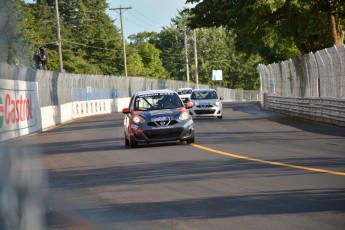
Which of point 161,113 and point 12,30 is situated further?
point 161,113

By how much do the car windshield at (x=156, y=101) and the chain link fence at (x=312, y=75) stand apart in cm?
746

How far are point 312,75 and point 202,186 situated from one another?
22.5m

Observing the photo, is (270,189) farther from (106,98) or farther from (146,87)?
(146,87)

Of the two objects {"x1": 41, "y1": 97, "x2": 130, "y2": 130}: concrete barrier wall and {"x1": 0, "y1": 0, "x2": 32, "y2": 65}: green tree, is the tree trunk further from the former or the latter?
{"x1": 0, "y1": 0, "x2": 32, "y2": 65}: green tree

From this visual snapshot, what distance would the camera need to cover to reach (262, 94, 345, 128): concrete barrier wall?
2593 cm

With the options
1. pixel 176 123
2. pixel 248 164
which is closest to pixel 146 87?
pixel 176 123

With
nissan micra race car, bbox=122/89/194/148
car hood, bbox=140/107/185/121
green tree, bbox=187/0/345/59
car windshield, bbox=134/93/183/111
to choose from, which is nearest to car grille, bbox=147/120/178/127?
nissan micra race car, bbox=122/89/194/148

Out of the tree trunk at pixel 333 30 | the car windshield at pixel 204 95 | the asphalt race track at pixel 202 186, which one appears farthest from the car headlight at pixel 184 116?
the tree trunk at pixel 333 30

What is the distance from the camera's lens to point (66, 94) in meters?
48.1

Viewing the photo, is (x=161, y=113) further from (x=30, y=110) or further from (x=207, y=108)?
(x=207, y=108)

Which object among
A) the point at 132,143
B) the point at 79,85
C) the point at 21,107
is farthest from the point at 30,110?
the point at 79,85

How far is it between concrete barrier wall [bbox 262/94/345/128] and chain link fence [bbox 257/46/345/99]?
38 centimetres

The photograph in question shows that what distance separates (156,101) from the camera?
70.5 ft

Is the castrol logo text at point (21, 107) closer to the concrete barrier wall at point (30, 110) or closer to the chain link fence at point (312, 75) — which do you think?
the concrete barrier wall at point (30, 110)
